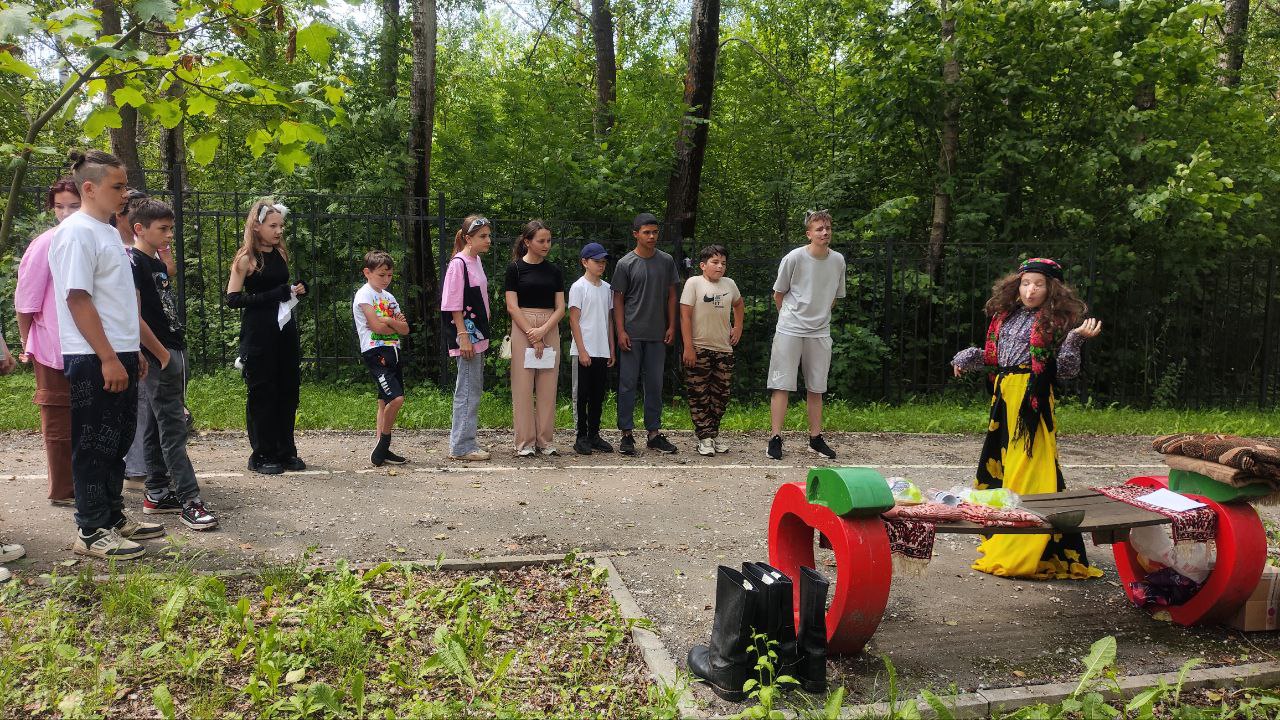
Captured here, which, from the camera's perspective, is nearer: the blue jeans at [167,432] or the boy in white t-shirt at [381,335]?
the blue jeans at [167,432]

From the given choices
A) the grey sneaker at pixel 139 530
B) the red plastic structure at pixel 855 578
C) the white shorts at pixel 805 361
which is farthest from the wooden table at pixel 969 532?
the grey sneaker at pixel 139 530

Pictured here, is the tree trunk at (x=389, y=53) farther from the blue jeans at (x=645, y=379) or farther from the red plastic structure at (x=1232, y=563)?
the red plastic structure at (x=1232, y=563)

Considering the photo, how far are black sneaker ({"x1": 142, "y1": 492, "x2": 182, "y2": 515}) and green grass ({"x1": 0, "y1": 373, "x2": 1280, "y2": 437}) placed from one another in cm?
290

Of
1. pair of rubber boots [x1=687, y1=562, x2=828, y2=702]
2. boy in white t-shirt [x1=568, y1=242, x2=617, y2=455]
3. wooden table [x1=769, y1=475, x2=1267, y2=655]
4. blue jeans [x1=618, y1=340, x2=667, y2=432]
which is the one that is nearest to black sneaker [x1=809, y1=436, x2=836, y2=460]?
blue jeans [x1=618, y1=340, x2=667, y2=432]

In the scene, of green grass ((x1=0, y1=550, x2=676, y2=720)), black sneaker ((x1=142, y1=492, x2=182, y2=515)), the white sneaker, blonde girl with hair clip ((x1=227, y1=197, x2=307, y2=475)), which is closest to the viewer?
green grass ((x1=0, y1=550, x2=676, y2=720))

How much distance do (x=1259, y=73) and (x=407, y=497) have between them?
16.0 metres

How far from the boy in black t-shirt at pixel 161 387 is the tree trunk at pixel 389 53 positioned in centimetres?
799

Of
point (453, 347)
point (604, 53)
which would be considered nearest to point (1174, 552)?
point (453, 347)

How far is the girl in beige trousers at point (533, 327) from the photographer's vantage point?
7.35 metres

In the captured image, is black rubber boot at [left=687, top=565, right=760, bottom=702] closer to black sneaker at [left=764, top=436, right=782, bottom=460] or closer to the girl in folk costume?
the girl in folk costume

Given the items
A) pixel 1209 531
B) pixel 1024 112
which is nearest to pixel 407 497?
pixel 1209 531

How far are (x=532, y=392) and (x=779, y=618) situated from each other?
14.9 feet

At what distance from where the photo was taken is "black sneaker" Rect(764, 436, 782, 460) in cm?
775

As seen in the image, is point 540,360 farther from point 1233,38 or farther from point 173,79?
point 1233,38
